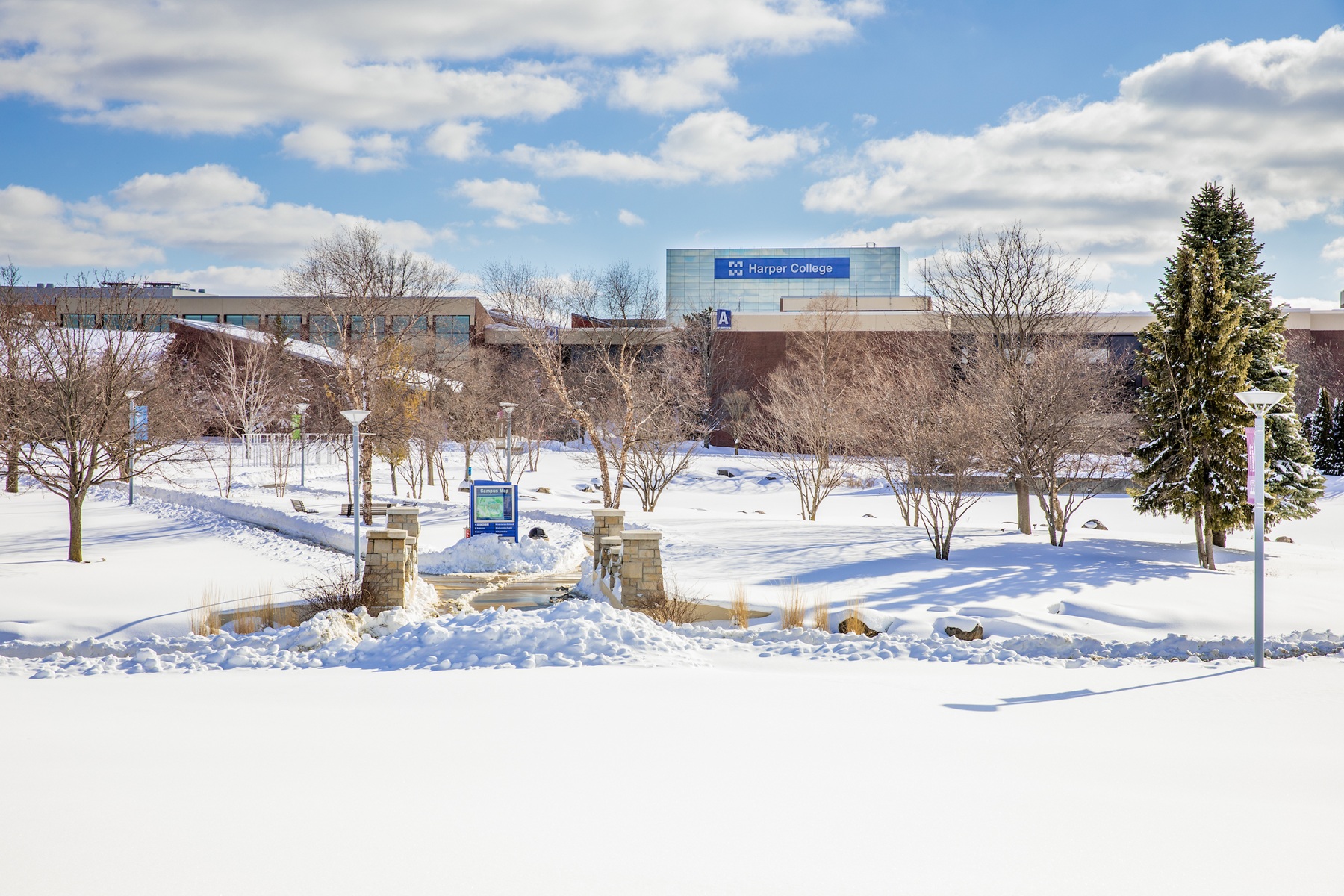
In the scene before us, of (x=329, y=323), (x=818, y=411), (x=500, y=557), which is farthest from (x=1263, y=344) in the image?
(x=329, y=323)

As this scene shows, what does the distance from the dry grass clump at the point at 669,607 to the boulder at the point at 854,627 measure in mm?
1961

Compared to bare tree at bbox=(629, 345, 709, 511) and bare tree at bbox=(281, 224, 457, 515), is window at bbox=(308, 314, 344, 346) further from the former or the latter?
bare tree at bbox=(629, 345, 709, 511)

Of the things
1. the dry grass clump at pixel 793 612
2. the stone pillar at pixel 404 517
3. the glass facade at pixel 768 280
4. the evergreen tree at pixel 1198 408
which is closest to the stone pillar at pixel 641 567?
the dry grass clump at pixel 793 612

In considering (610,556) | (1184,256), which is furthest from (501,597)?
(1184,256)

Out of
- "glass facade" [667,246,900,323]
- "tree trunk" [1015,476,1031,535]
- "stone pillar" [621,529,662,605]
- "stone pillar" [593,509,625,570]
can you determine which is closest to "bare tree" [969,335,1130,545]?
"tree trunk" [1015,476,1031,535]

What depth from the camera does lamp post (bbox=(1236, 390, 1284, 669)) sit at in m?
9.38

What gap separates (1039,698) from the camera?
27.0 feet

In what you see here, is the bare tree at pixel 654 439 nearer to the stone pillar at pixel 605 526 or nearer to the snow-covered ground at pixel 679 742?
the stone pillar at pixel 605 526

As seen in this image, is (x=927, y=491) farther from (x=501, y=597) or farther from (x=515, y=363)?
(x=515, y=363)

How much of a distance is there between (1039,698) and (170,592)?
11563 millimetres

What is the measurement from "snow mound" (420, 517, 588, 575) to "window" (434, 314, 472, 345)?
46.3m

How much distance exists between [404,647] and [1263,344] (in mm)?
20642

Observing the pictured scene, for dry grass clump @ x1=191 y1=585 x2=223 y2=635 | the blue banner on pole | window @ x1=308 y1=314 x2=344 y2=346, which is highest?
window @ x1=308 y1=314 x2=344 y2=346

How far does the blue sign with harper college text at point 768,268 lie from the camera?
97.2 meters
